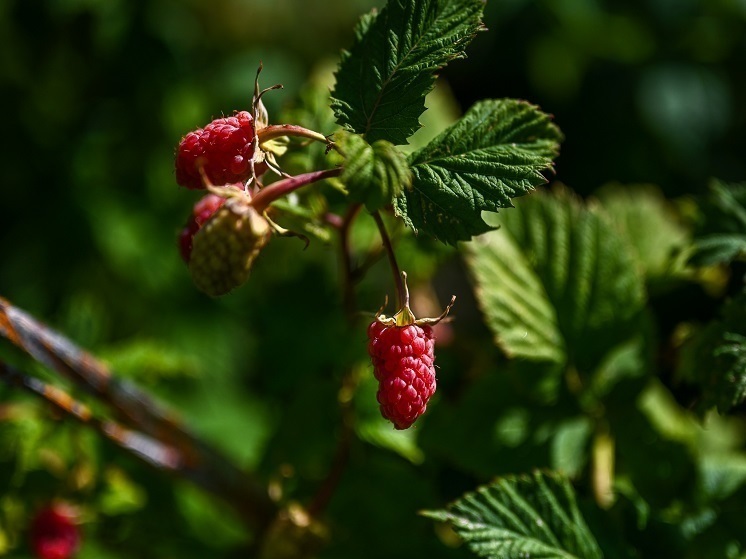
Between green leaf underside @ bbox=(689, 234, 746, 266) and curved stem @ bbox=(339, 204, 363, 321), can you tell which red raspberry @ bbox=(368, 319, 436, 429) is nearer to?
curved stem @ bbox=(339, 204, 363, 321)

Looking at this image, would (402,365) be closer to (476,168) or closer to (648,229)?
(476,168)

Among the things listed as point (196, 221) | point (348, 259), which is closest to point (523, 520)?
point (348, 259)

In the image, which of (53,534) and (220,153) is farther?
(53,534)

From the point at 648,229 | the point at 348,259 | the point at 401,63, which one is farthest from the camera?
the point at 648,229

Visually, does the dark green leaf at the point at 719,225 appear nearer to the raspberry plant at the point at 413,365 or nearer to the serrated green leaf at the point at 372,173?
the raspberry plant at the point at 413,365

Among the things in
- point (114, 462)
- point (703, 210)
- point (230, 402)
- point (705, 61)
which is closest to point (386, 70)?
point (703, 210)

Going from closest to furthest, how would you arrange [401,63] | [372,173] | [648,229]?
[372,173] < [401,63] < [648,229]
